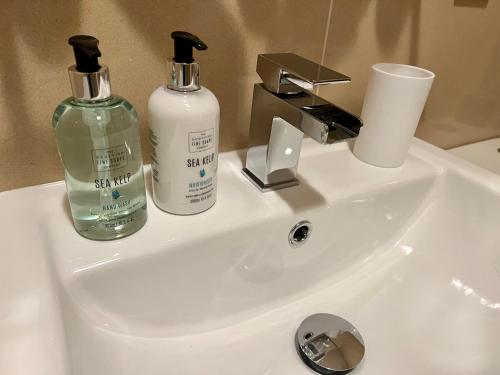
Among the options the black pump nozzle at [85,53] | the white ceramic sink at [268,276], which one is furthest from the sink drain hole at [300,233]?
the black pump nozzle at [85,53]

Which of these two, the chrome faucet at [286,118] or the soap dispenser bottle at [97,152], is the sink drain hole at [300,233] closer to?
the chrome faucet at [286,118]

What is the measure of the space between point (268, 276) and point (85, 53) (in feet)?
0.91

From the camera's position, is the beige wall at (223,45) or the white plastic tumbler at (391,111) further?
the white plastic tumbler at (391,111)

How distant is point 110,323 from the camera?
Answer: 1.15ft

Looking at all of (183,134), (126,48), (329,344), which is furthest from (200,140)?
(329,344)

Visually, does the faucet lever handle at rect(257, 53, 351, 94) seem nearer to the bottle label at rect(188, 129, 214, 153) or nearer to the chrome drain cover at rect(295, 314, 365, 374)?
the bottle label at rect(188, 129, 214, 153)

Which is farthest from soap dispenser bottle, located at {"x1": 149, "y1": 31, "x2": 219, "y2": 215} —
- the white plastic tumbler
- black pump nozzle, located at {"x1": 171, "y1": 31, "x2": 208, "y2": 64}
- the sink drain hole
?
the white plastic tumbler

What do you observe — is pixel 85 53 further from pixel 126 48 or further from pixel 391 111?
pixel 391 111

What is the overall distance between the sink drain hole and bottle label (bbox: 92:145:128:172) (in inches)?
7.5

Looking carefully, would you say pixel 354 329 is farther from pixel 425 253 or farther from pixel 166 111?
pixel 166 111

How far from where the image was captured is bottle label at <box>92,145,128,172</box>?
0.32 metres

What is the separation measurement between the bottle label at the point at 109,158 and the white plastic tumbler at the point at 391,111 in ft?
1.02

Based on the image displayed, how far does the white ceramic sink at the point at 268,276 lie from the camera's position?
321 millimetres

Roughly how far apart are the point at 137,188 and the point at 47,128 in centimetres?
11
